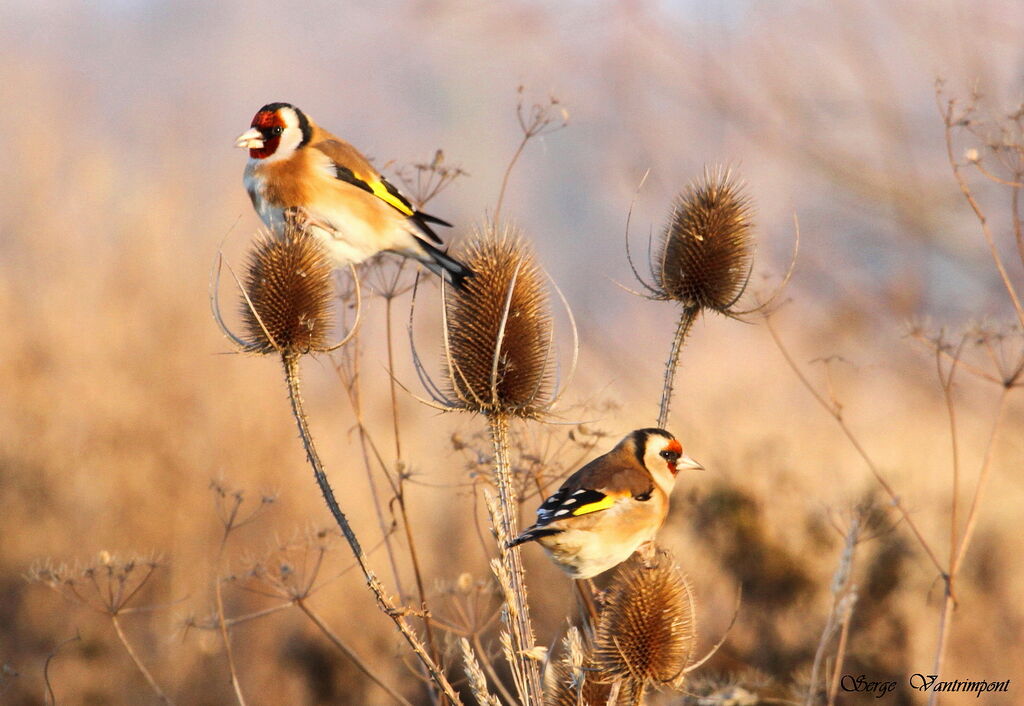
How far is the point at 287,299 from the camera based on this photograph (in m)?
3.88

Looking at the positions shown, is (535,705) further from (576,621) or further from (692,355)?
(692,355)

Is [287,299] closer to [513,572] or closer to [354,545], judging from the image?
[354,545]

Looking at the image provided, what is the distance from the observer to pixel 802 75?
7691 mm

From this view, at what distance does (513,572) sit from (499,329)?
88cm

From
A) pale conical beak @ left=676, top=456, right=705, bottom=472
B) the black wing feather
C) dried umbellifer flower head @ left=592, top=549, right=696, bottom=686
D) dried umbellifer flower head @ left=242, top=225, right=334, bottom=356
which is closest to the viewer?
dried umbellifer flower head @ left=592, top=549, right=696, bottom=686

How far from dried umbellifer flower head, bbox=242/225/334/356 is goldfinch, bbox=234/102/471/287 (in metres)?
0.88

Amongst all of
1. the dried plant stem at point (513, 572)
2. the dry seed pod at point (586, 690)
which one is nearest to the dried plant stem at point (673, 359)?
the dried plant stem at point (513, 572)

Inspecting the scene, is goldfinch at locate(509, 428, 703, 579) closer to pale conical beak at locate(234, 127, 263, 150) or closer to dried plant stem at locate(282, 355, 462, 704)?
dried plant stem at locate(282, 355, 462, 704)

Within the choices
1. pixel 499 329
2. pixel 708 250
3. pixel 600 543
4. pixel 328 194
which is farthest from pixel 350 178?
pixel 600 543

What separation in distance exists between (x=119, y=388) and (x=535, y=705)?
690 centimetres

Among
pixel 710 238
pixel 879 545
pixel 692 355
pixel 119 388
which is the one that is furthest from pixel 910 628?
pixel 119 388

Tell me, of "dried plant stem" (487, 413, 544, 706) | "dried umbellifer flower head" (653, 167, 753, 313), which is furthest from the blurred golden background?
"dried plant stem" (487, 413, 544, 706)

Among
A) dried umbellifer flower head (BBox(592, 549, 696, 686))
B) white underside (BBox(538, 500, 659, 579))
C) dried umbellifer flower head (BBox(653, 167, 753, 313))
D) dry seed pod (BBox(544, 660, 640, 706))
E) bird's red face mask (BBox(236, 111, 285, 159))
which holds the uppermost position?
bird's red face mask (BBox(236, 111, 285, 159))

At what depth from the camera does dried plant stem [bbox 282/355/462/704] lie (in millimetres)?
3207
